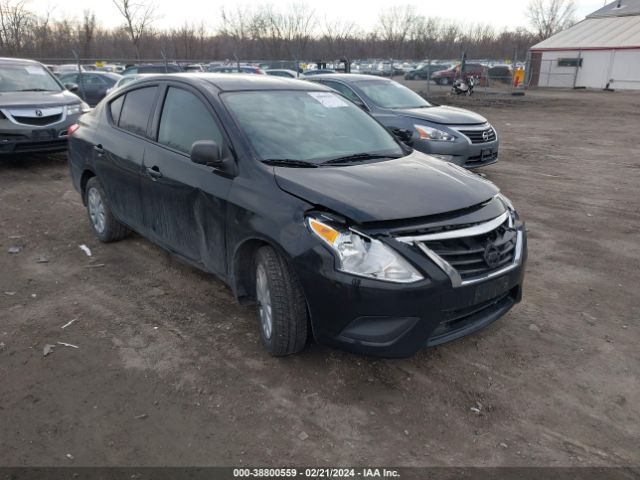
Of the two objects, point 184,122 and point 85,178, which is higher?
point 184,122

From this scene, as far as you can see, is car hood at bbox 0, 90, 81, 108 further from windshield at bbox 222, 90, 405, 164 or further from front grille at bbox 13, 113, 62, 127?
windshield at bbox 222, 90, 405, 164

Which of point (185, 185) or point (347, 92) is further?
point (347, 92)

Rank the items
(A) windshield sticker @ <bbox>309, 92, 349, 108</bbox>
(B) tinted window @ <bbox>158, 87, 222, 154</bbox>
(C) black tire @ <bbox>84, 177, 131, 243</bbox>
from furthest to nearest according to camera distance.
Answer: (C) black tire @ <bbox>84, 177, 131, 243</bbox>, (A) windshield sticker @ <bbox>309, 92, 349, 108</bbox>, (B) tinted window @ <bbox>158, 87, 222, 154</bbox>

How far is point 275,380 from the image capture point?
3.13 m

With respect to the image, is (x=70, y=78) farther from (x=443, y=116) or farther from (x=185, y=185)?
(x=185, y=185)

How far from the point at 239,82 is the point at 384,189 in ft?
5.68

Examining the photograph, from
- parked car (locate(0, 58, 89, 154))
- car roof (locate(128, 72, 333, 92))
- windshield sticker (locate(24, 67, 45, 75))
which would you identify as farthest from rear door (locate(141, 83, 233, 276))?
windshield sticker (locate(24, 67, 45, 75))

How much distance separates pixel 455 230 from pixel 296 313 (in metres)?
1.03

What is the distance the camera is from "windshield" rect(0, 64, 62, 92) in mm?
9000

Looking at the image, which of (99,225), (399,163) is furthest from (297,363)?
(99,225)

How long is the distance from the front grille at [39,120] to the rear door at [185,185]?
5.33m

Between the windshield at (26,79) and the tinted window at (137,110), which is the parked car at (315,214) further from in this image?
the windshield at (26,79)

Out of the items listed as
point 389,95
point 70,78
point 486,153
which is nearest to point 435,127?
point 486,153

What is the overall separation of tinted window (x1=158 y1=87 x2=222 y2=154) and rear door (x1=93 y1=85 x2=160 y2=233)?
254 mm
